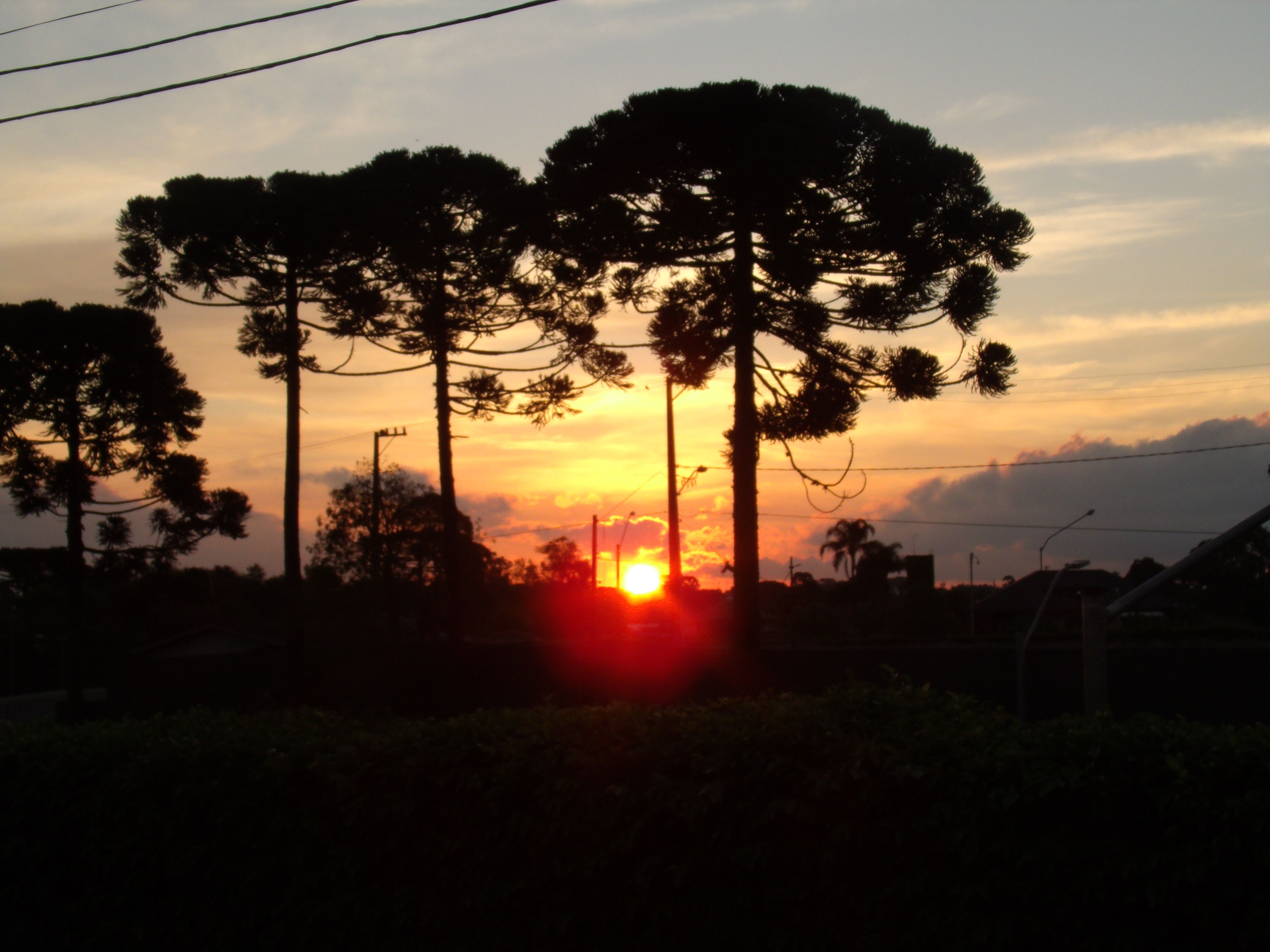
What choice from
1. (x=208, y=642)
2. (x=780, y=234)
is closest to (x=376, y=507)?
(x=208, y=642)

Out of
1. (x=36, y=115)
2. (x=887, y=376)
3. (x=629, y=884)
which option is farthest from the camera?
(x=887, y=376)

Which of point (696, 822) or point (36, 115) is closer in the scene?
point (696, 822)

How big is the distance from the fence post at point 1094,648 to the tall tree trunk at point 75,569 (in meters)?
23.9

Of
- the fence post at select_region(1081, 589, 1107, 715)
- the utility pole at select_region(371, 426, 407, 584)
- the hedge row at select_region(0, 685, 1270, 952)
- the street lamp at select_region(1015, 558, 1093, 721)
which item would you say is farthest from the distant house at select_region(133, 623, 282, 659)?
the hedge row at select_region(0, 685, 1270, 952)

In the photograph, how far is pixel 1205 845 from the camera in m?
3.68

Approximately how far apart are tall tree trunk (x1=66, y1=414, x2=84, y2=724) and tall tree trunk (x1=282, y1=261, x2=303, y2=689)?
6.00 m

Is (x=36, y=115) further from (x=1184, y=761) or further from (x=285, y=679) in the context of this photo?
(x=285, y=679)

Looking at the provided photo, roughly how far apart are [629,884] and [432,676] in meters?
16.5

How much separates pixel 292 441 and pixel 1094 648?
19545 millimetres

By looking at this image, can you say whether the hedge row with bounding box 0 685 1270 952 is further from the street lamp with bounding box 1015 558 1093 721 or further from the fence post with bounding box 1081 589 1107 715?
the street lamp with bounding box 1015 558 1093 721

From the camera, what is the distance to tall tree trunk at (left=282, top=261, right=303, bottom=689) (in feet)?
80.5

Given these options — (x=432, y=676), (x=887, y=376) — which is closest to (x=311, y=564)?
(x=432, y=676)

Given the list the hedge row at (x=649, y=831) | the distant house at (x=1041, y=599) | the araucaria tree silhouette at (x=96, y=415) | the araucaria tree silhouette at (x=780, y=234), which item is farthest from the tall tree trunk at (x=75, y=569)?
the distant house at (x=1041, y=599)

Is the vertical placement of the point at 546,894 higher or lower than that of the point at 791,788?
lower
